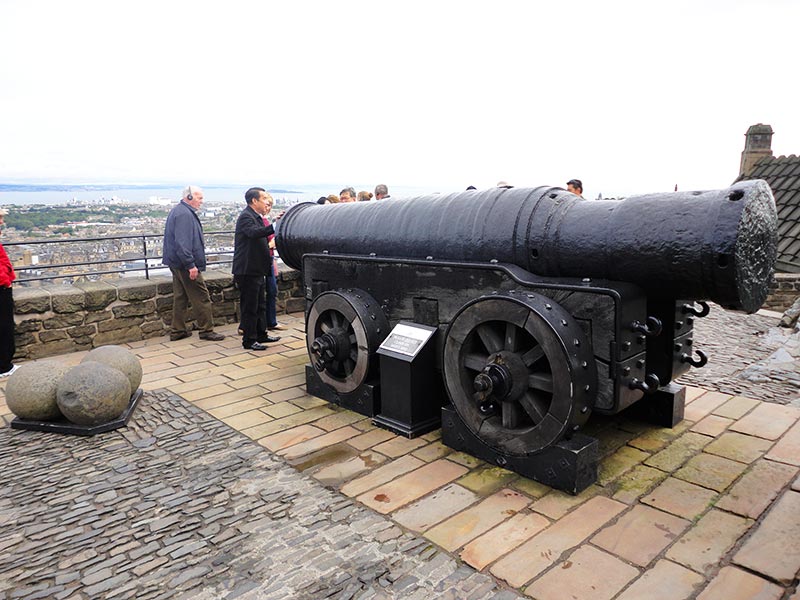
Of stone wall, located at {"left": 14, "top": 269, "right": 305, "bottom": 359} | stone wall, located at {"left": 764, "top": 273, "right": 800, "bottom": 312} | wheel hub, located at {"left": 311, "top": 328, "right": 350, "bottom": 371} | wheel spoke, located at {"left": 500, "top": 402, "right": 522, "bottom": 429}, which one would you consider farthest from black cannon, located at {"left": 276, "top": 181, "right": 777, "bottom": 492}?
stone wall, located at {"left": 764, "top": 273, "right": 800, "bottom": 312}

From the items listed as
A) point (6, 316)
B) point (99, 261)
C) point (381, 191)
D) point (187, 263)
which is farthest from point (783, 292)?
point (6, 316)

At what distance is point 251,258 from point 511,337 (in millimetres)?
3574

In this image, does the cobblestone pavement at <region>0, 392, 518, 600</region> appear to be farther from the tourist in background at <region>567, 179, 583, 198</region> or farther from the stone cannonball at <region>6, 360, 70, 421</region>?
the tourist in background at <region>567, 179, 583, 198</region>

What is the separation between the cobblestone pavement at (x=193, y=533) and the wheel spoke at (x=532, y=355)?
3.37 feet

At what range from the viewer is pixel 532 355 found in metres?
3.10

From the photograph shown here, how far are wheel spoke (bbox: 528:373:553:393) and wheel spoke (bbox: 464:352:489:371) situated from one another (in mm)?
299

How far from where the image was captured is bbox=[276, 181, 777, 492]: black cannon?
2807 millimetres

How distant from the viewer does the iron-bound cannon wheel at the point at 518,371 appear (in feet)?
9.61

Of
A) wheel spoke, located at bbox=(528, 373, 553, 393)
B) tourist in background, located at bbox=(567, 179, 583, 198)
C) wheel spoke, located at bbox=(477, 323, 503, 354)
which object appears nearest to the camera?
wheel spoke, located at bbox=(528, 373, 553, 393)

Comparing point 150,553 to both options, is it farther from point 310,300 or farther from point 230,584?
point 310,300

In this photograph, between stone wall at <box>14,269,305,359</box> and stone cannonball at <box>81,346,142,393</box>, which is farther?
stone wall at <box>14,269,305,359</box>

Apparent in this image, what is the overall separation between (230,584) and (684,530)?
6.37ft

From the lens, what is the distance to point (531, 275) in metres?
3.29

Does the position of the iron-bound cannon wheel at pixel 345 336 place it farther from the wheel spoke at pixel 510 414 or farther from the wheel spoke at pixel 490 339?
the wheel spoke at pixel 510 414
